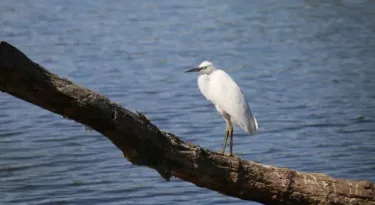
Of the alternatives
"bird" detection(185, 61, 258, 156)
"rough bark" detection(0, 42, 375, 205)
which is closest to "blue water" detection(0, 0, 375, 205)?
"bird" detection(185, 61, 258, 156)

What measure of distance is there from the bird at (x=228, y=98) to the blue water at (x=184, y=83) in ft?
3.85

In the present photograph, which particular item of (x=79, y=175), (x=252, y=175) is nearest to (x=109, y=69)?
(x=79, y=175)

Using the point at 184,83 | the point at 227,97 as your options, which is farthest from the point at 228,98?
the point at 184,83

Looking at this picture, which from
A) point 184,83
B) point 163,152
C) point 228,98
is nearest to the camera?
point 163,152

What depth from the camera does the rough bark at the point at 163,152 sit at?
4.78m

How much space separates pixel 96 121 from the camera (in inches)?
196

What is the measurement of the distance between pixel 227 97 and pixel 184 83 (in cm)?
541

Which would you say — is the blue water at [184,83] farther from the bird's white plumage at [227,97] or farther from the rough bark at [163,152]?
the rough bark at [163,152]

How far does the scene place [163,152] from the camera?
17.3 ft

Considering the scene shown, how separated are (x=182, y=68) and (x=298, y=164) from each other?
4321 mm

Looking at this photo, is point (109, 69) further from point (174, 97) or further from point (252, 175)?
point (252, 175)

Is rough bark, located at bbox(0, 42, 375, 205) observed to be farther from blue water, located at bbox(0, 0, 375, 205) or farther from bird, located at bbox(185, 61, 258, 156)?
blue water, located at bbox(0, 0, 375, 205)

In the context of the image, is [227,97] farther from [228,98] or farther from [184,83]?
[184,83]

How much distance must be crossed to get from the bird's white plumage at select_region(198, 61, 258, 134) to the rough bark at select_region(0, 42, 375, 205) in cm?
159
